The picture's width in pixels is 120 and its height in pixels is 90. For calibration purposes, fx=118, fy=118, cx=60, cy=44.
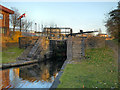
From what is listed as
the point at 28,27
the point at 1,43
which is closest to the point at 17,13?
the point at 28,27

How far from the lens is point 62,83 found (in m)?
5.54

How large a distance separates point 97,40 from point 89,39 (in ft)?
4.14

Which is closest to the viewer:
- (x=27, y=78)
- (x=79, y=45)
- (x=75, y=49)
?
(x=27, y=78)

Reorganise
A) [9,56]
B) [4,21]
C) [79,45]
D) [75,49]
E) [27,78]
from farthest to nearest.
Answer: [4,21], [9,56], [79,45], [75,49], [27,78]

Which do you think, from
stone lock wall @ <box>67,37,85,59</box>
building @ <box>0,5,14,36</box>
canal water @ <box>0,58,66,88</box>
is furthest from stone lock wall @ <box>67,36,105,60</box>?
building @ <box>0,5,14,36</box>

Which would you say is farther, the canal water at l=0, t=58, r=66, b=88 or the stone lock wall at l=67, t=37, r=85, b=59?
the stone lock wall at l=67, t=37, r=85, b=59

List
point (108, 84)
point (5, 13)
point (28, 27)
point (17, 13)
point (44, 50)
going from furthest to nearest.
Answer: point (28, 27) → point (17, 13) → point (5, 13) → point (44, 50) → point (108, 84)

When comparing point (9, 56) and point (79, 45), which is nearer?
point (79, 45)

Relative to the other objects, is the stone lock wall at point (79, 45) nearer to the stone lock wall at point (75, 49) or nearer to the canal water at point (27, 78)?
the stone lock wall at point (75, 49)

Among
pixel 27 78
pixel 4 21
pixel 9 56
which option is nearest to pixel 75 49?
pixel 27 78

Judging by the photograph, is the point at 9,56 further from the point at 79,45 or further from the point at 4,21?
the point at 4,21

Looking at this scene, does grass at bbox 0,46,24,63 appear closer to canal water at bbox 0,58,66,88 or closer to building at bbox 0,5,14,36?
canal water at bbox 0,58,66,88

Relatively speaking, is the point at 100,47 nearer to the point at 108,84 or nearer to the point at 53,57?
the point at 53,57

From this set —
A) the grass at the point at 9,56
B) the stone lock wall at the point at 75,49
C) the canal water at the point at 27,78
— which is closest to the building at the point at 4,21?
the grass at the point at 9,56
